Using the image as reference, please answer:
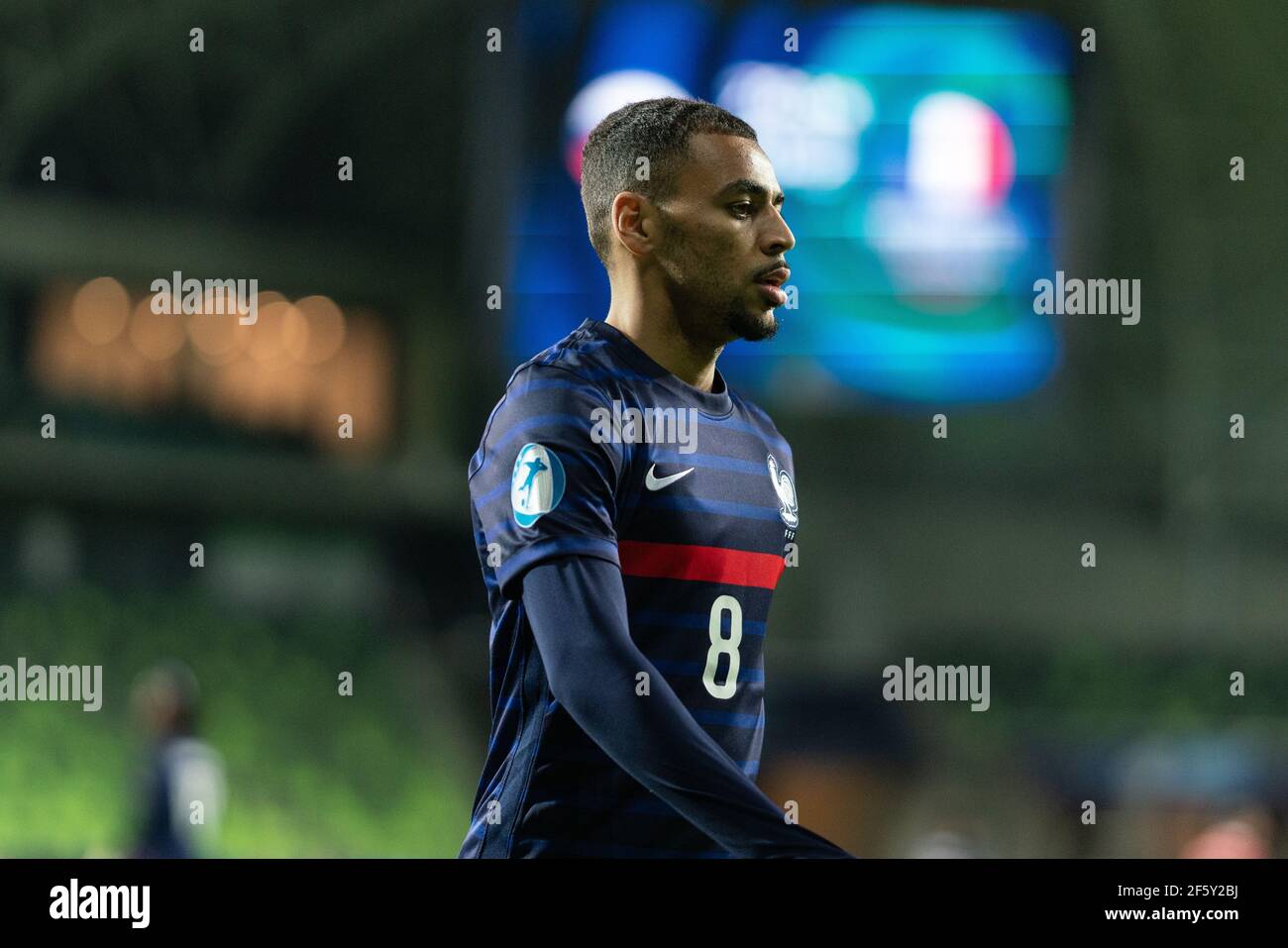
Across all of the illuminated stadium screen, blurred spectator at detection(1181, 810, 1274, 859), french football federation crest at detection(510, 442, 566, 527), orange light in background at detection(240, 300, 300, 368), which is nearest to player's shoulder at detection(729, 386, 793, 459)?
french football federation crest at detection(510, 442, 566, 527)

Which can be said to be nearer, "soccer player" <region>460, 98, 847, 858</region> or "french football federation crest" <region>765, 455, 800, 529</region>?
"soccer player" <region>460, 98, 847, 858</region>

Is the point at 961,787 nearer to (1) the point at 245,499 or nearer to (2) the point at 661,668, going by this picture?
(1) the point at 245,499

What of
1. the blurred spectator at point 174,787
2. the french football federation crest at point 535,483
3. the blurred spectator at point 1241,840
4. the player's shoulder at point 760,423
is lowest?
the blurred spectator at point 1241,840

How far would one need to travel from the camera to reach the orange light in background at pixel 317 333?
844 inches

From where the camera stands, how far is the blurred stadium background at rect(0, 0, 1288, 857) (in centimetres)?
1659

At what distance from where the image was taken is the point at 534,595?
2.27m

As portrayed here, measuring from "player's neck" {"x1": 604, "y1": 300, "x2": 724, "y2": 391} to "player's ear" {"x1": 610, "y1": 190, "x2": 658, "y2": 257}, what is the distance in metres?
0.10

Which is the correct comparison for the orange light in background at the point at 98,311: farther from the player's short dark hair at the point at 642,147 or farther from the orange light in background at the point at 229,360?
the player's short dark hair at the point at 642,147

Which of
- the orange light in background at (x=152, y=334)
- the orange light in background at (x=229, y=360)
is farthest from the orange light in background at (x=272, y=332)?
the orange light in background at (x=152, y=334)

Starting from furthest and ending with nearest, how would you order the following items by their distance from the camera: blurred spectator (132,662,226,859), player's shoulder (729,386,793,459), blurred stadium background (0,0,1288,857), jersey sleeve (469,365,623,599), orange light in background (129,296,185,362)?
orange light in background (129,296,185,362), blurred stadium background (0,0,1288,857), blurred spectator (132,662,226,859), player's shoulder (729,386,793,459), jersey sleeve (469,365,623,599)

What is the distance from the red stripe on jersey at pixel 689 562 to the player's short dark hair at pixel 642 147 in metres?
0.52

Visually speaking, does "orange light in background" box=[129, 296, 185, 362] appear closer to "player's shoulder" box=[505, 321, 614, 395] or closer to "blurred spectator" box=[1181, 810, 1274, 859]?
"blurred spectator" box=[1181, 810, 1274, 859]
